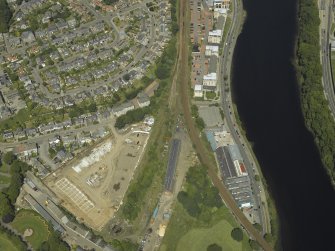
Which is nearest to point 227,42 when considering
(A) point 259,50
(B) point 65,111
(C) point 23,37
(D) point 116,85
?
(A) point 259,50

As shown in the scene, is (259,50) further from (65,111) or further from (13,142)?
(13,142)

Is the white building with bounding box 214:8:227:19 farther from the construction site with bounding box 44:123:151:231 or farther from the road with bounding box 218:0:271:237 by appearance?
the construction site with bounding box 44:123:151:231

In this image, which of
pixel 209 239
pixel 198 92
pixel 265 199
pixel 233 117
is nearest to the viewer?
pixel 209 239

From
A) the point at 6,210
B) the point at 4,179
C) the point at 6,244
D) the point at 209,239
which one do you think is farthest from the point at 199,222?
the point at 4,179

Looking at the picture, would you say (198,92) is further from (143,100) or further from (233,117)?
(143,100)

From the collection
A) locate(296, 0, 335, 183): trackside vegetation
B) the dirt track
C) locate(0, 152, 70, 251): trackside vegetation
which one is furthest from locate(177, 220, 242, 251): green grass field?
locate(296, 0, 335, 183): trackside vegetation
